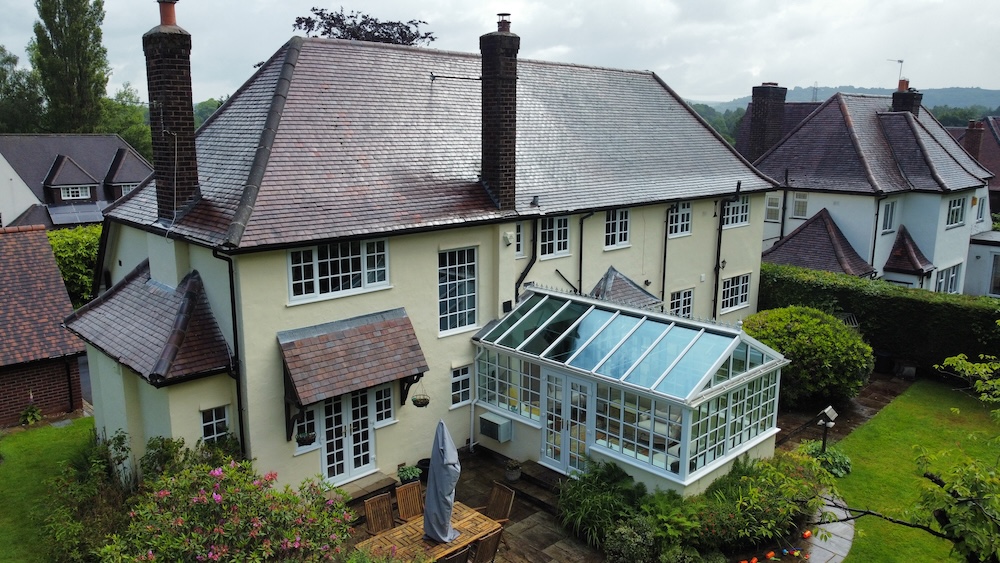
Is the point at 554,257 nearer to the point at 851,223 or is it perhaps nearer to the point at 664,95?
the point at 664,95

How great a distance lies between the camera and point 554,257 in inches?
666

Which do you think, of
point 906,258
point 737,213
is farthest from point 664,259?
point 906,258

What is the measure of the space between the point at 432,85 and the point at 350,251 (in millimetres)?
6261

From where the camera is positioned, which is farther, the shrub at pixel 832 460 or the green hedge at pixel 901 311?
the green hedge at pixel 901 311

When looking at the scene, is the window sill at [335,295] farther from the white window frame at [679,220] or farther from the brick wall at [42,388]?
the brick wall at [42,388]

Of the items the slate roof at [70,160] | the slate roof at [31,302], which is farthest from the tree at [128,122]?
the slate roof at [31,302]

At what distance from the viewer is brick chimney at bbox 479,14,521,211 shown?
15.2 metres

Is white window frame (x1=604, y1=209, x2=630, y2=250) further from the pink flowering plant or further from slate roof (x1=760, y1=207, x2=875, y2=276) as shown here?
the pink flowering plant

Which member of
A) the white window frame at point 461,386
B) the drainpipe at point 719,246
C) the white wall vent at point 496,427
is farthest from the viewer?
the drainpipe at point 719,246

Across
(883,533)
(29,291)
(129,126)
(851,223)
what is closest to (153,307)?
(29,291)

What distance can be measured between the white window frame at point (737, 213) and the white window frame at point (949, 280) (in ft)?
38.3

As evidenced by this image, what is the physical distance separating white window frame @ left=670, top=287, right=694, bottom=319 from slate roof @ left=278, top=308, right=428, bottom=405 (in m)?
9.97

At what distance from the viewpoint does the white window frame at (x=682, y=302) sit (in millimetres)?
20959

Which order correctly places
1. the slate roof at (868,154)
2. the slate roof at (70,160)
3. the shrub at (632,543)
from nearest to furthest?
the shrub at (632,543) < the slate roof at (868,154) < the slate roof at (70,160)
